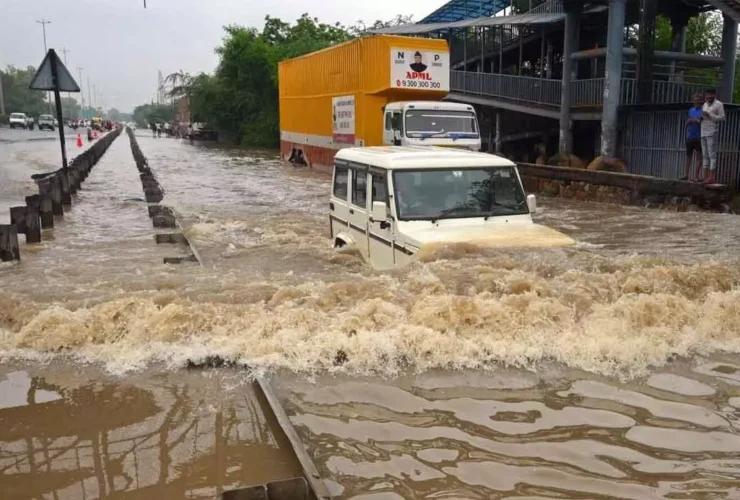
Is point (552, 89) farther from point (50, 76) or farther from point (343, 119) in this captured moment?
point (50, 76)

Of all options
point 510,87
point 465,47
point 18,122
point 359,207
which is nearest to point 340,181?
point 359,207

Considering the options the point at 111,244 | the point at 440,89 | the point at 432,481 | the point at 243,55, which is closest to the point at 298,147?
the point at 440,89

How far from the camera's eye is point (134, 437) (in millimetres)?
3719

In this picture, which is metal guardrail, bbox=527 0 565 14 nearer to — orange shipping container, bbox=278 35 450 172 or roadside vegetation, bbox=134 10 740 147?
orange shipping container, bbox=278 35 450 172

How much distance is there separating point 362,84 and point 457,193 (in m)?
13.2

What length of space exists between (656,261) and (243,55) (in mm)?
43719

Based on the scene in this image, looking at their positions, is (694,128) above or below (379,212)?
above

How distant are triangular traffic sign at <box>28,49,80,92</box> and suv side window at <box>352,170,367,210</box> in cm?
792

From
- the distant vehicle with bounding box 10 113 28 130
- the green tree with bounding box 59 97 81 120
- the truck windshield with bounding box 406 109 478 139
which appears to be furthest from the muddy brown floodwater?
the green tree with bounding box 59 97 81 120

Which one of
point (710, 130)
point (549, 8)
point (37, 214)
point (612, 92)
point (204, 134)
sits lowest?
point (37, 214)

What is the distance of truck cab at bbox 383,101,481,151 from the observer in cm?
1584

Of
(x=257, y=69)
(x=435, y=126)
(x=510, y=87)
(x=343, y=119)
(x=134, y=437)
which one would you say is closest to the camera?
(x=134, y=437)

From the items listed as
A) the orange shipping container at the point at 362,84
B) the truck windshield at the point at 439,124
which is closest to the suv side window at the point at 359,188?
the truck windshield at the point at 439,124

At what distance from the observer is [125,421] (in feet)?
12.9
